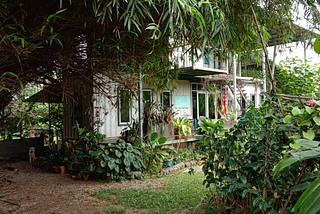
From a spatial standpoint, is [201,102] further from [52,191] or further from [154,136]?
[52,191]

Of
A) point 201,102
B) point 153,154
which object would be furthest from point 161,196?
point 201,102

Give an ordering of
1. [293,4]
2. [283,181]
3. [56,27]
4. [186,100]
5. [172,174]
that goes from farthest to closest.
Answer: [186,100]
[172,174]
[293,4]
[56,27]
[283,181]

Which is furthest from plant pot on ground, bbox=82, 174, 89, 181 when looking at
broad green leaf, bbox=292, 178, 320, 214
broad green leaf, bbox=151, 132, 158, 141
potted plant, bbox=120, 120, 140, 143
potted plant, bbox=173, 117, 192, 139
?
broad green leaf, bbox=292, 178, 320, 214

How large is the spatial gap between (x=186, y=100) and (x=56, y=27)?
7.62 m

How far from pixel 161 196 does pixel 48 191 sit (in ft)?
7.72

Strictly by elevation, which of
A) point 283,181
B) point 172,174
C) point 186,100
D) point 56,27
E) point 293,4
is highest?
point 293,4

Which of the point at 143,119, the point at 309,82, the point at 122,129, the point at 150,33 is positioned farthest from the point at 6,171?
the point at 309,82

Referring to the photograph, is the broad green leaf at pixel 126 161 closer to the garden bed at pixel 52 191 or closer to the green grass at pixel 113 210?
the garden bed at pixel 52 191

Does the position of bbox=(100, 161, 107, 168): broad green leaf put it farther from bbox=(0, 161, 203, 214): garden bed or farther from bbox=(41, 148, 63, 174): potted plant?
bbox=(41, 148, 63, 174): potted plant

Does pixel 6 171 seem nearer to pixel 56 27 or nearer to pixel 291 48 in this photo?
pixel 56 27

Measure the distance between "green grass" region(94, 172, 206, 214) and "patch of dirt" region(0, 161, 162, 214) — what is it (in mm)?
256

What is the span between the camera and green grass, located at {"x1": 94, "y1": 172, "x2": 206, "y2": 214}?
4.30 m

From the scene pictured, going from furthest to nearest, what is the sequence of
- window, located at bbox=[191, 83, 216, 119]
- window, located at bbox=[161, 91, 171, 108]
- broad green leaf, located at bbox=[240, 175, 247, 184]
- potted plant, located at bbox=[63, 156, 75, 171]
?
1. window, located at bbox=[191, 83, 216, 119]
2. window, located at bbox=[161, 91, 171, 108]
3. potted plant, located at bbox=[63, 156, 75, 171]
4. broad green leaf, located at bbox=[240, 175, 247, 184]

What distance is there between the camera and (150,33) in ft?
12.5
